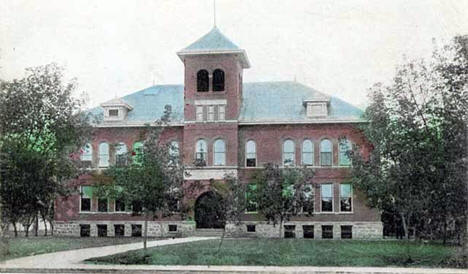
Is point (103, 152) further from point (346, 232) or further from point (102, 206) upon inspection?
point (346, 232)

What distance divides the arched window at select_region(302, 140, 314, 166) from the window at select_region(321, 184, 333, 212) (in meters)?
1.68

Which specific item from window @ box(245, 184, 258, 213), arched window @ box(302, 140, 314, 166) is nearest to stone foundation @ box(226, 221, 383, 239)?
arched window @ box(302, 140, 314, 166)

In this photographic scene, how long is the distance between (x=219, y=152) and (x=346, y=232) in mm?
8810

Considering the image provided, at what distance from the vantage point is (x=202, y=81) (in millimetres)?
38062

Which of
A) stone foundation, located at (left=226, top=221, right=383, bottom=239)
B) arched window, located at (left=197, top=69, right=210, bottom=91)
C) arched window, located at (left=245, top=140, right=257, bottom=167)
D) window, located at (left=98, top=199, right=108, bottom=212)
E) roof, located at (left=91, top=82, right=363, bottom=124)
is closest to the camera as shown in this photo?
stone foundation, located at (left=226, top=221, right=383, bottom=239)

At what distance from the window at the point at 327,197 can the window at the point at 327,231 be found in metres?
1.00

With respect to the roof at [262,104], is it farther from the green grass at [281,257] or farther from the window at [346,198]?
the green grass at [281,257]

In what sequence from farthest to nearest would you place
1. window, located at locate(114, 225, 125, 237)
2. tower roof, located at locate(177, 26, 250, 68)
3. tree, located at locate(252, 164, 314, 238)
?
window, located at locate(114, 225, 125, 237) → tower roof, located at locate(177, 26, 250, 68) → tree, located at locate(252, 164, 314, 238)

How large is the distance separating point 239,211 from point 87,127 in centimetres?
813

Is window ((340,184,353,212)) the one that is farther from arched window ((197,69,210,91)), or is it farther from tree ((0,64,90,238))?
tree ((0,64,90,238))

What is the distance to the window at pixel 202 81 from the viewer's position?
3800 centimetres

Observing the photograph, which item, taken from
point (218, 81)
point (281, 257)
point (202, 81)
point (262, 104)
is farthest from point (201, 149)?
point (281, 257)

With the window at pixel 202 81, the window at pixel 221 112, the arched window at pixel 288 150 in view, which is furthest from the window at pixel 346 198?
the window at pixel 202 81

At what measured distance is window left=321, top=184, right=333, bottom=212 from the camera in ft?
125
